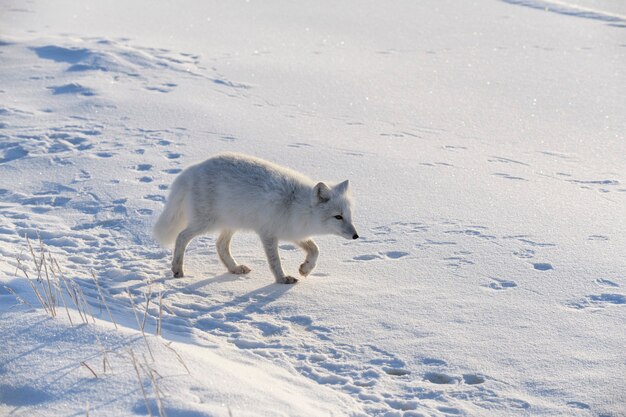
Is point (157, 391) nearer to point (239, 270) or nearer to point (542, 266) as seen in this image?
point (239, 270)

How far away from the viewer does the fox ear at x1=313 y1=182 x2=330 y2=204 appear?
17.1 feet

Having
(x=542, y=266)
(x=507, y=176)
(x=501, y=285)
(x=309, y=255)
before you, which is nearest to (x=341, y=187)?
(x=309, y=255)

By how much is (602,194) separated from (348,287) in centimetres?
270

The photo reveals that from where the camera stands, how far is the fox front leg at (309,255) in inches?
206

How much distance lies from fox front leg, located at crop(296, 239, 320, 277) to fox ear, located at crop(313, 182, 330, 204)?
28 centimetres

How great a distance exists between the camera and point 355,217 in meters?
6.10

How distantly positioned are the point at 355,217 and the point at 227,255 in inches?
45.8

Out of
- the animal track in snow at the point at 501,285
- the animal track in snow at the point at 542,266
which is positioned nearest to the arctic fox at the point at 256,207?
the animal track in snow at the point at 501,285

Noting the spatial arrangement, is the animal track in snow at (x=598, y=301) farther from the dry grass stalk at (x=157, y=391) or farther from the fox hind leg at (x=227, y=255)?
the dry grass stalk at (x=157, y=391)

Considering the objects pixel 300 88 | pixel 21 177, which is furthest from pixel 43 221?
pixel 300 88

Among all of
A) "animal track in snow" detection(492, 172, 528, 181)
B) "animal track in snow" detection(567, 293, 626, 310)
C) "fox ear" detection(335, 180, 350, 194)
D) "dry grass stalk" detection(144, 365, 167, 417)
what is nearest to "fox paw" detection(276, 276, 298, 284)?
"fox ear" detection(335, 180, 350, 194)

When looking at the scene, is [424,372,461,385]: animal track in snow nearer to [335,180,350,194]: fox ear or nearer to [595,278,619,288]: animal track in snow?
[595,278,619,288]: animal track in snow

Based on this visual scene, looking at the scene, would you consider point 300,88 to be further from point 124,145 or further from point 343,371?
point 343,371

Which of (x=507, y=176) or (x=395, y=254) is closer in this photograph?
(x=395, y=254)
